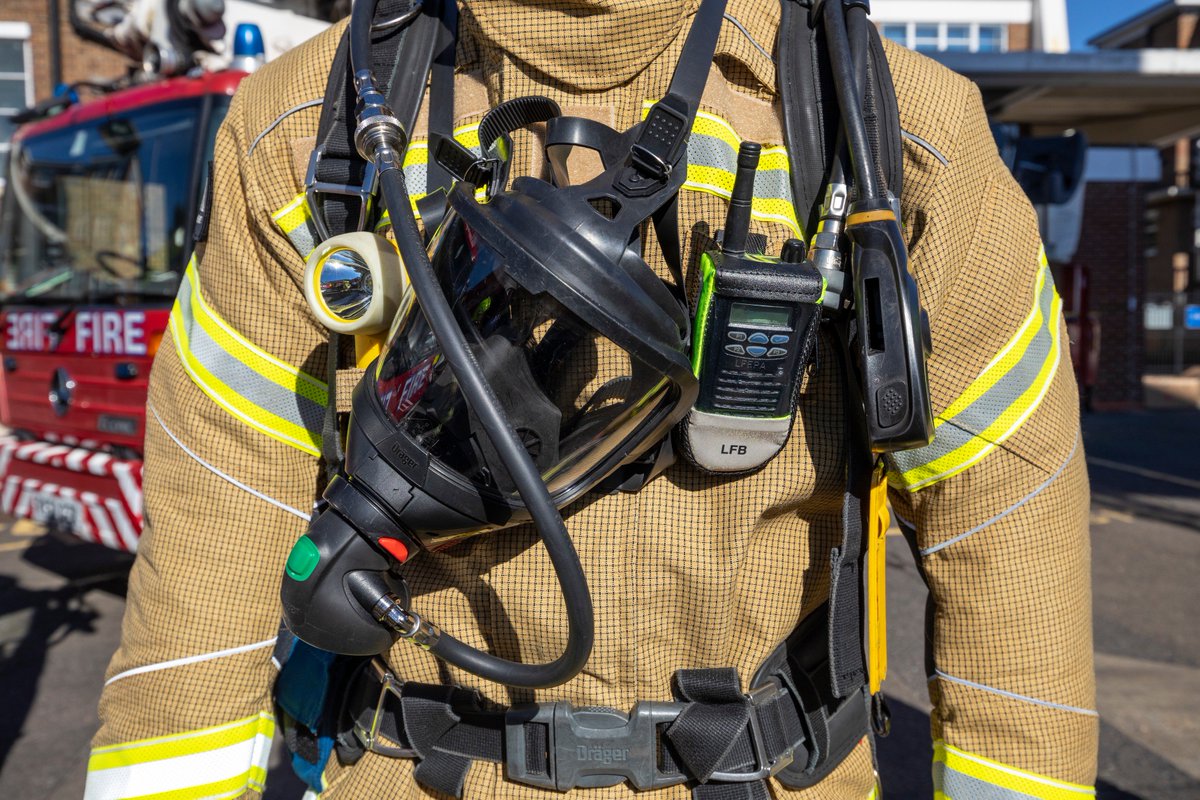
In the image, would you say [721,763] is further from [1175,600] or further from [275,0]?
→ [275,0]

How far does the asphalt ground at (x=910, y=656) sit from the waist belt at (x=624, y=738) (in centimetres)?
231

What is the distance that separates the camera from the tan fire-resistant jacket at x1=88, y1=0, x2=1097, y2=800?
1.12 m

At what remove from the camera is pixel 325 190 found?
3.66ft

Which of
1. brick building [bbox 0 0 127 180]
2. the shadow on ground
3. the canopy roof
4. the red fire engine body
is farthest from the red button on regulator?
brick building [bbox 0 0 127 180]

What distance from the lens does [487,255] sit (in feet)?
3.14

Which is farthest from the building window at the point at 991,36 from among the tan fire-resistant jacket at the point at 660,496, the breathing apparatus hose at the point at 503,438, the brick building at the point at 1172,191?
the breathing apparatus hose at the point at 503,438

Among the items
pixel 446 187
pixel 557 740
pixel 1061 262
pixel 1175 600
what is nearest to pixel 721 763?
pixel 557 740

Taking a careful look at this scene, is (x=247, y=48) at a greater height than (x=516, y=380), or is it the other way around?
(x=247, y=48)

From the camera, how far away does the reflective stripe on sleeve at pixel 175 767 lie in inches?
47.7

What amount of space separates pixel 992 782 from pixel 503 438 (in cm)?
78

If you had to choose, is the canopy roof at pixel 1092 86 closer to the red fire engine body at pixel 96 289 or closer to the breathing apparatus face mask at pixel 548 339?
the red fire engine body at pixel 96 289

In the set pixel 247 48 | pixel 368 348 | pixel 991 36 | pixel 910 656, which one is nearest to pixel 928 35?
pixel 991 36

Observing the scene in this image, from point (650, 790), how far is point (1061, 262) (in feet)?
43.5

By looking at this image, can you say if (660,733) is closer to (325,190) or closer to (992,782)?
(992,782)
